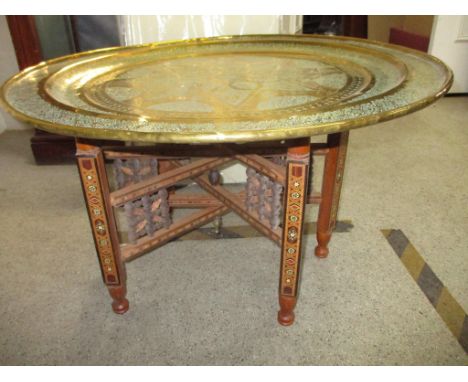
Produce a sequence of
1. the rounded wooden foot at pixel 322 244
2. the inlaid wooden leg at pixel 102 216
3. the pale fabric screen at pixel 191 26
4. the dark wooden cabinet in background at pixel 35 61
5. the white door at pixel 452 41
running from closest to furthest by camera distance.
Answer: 1. the inlaid wooden leg at pixel 102 216
2. the rounded wooden foot at pixel 322 244
3. the pale fabric screen at pixel 191 26
4. the dark wooden cabinet in background at pixel 35 61
5. the white door at pixel 452 41

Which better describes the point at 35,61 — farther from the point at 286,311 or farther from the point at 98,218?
the point at 286,311

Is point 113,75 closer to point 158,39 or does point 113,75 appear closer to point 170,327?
point 158,39

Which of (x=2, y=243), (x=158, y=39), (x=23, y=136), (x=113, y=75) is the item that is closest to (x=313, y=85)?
(x=113, y=75)

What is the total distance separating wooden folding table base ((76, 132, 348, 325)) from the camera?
1.21 meters

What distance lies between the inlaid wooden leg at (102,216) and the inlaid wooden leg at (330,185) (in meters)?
0.81

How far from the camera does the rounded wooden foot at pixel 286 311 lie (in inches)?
55.6

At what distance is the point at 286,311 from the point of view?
1451 mm

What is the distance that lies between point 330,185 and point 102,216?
856 millimetres

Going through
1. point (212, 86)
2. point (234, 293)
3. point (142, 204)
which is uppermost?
point (212, 86)

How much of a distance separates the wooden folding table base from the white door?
2907mm

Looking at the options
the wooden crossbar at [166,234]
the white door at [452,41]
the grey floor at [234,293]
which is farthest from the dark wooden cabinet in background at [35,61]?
the white door at [452,41]

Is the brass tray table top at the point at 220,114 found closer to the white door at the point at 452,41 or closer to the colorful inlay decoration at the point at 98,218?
the colorful inlay decoration at the point at 98,218

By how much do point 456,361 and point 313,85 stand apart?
3.16 ft

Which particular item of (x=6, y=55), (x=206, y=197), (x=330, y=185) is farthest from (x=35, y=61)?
(x=330, y=185)
